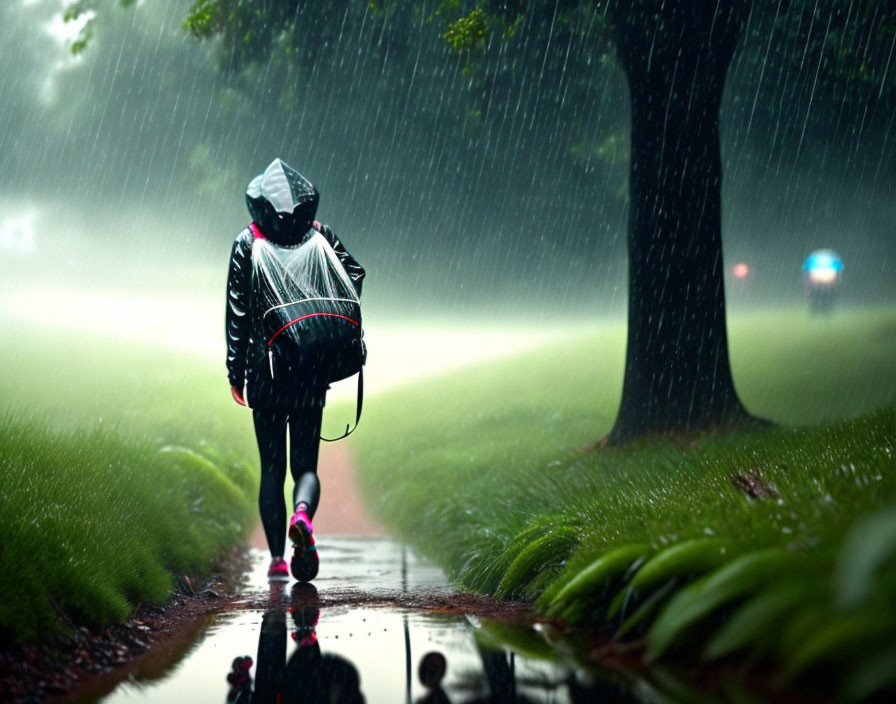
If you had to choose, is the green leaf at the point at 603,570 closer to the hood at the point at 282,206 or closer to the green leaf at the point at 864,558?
the green leaf at the point at 864,558

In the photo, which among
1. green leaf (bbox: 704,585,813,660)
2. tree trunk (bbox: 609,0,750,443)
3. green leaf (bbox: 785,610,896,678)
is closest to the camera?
green leaf (bbox: 785,610,896,678)

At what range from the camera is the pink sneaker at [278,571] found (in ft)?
20.7

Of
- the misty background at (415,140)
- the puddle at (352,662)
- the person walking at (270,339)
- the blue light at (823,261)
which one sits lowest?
the puddle at (352,662)

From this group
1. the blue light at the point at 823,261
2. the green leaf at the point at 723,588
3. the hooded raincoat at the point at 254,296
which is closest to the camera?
the green leaf at the point at 723,588

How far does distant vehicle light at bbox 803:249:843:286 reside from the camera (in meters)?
30.3

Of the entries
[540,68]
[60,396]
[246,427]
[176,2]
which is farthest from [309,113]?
[60,396]

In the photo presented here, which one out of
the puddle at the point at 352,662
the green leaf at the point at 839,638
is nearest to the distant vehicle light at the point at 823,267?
the puddle at the point at 352,662

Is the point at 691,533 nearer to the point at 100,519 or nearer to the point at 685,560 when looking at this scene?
the point at 685,560

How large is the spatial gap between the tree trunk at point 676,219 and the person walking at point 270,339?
462 cm

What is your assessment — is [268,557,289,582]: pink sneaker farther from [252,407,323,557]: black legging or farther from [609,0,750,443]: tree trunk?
[609,0,750,443]: tree trunk

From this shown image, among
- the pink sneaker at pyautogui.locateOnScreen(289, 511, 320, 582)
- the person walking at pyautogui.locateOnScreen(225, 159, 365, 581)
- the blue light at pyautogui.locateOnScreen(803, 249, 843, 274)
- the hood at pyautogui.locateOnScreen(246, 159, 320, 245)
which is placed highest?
the blue light at pyautogui.locateOnScreen(803, 249, 843, 274)

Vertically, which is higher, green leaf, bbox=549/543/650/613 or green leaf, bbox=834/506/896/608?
green leaf, bbox=834/506/896/608

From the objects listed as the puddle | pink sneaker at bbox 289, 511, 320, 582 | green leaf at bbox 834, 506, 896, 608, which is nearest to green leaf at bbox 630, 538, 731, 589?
the puddle

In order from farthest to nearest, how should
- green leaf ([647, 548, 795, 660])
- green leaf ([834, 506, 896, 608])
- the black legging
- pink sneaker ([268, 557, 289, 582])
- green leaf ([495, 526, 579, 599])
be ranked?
pink sneaker ([268, 557, 289, 582]) < the black legging < green leaf ([495, 526, 579, 599]) < green leaf ([647, 548, 795, 660]) < green leaf ([834, 506, 896, 608])
